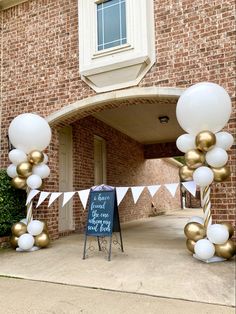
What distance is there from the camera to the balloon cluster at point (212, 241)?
4.07 metres

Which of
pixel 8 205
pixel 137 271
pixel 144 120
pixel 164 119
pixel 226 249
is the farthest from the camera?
pixel 144 120

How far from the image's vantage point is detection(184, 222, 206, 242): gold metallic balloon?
4.28 meters

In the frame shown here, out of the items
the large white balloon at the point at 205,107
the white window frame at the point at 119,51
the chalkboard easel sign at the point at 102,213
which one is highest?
the white window frame at the point at 119,51

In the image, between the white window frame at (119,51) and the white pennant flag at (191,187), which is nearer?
the white pennant flag at (191,187)

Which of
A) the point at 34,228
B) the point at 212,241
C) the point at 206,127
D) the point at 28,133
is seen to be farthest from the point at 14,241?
the point at 206,127

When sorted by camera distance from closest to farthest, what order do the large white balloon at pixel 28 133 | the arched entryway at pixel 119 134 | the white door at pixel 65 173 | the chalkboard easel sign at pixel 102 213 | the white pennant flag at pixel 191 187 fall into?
the white pennant flag at pixel 191 187 → the chalkboard easel sign at pixel 102 213 → the large white balloon at pixel 28 133 → the arched entryway at pixel 119 134 → the white door at pixel 65 173

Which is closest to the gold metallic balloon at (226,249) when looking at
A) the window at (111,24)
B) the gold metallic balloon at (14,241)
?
the gold metallic balloon at (14,241)

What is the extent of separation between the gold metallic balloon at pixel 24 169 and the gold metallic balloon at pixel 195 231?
277cm

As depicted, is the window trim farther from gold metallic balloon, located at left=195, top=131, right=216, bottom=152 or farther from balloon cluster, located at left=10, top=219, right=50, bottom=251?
balloon cluster, located at left=10, top=219, right=50, bottom=251

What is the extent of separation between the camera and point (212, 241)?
4.13 m

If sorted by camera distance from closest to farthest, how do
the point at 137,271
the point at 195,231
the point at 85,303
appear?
the point at 85,303, the point at 137,271, the point at 195,231

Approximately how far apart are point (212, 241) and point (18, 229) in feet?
10.6

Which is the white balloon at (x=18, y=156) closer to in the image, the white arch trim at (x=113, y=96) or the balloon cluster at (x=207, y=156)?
the white arch trim at (x=113, y=96)

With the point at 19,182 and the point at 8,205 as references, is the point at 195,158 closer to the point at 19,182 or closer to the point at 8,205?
the point at 19,182
